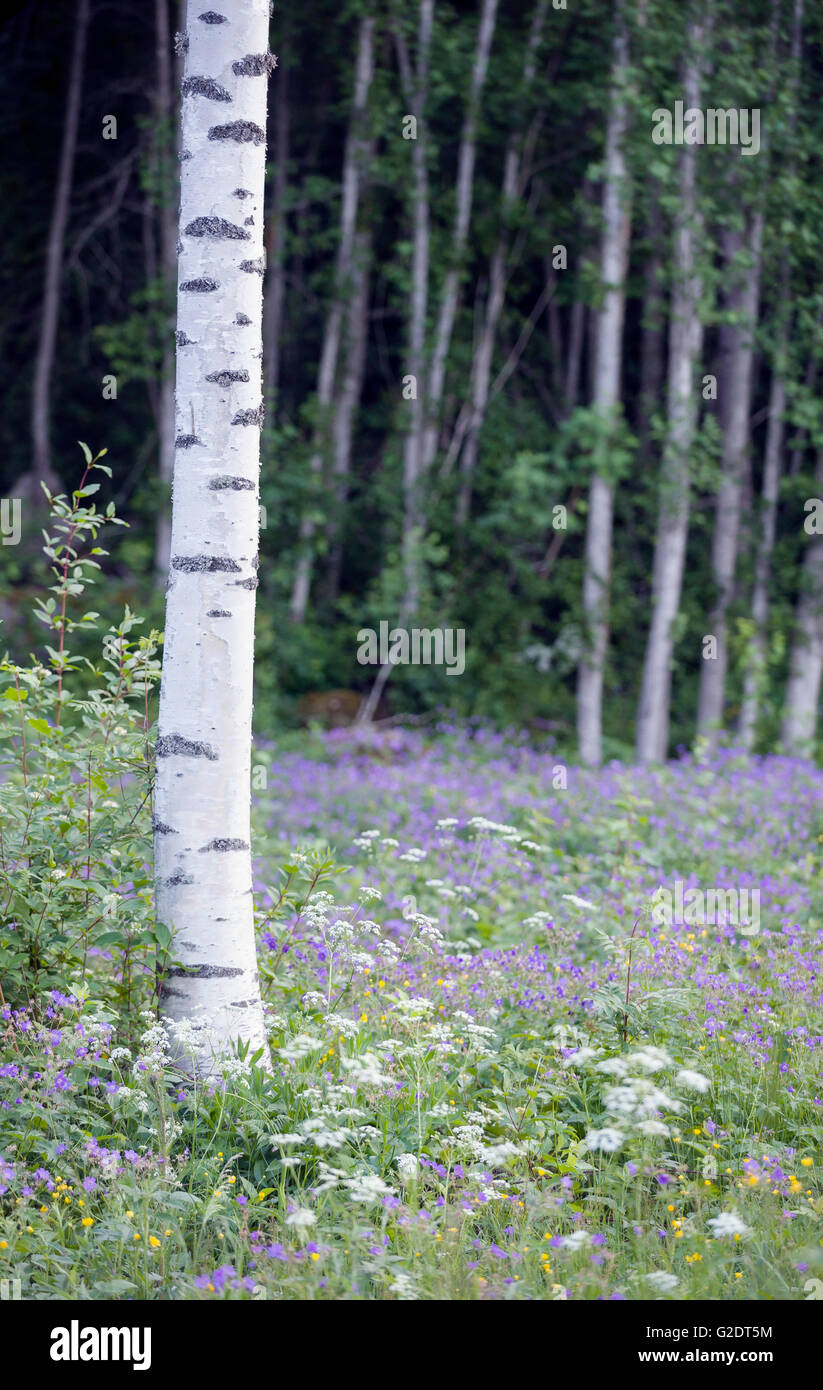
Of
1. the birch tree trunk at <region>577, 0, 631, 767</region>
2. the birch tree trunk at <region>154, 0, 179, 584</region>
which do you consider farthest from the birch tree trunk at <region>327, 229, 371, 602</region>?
the birch tree trunk at <region>577, 0, 631, 767</region>

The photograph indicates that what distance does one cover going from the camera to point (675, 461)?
12.9 m

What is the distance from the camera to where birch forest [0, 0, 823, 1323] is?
3.41 meters

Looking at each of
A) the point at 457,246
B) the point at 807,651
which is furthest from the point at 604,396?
the point at 807,651

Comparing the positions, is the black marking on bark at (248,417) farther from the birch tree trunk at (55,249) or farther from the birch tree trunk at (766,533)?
the birch tree trunk at (55,249)

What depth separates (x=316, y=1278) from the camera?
9.52 ft

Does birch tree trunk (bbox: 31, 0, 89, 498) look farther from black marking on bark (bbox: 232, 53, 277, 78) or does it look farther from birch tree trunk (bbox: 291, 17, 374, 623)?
black marking on bark (bbox: 232, 53, 277, 78)

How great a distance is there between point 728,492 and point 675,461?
197cm

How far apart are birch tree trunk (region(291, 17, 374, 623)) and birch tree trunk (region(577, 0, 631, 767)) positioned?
4119mm

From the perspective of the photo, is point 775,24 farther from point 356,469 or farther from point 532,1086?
point 532,1086

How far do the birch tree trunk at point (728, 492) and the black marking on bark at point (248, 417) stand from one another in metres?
10.8

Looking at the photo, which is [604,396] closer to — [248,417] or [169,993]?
[248,417]

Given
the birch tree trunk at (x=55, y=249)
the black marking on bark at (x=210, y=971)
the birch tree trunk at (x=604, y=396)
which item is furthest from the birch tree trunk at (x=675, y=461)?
the birch tree trunk at (x=55, y=249)

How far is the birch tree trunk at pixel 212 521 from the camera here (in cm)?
387
